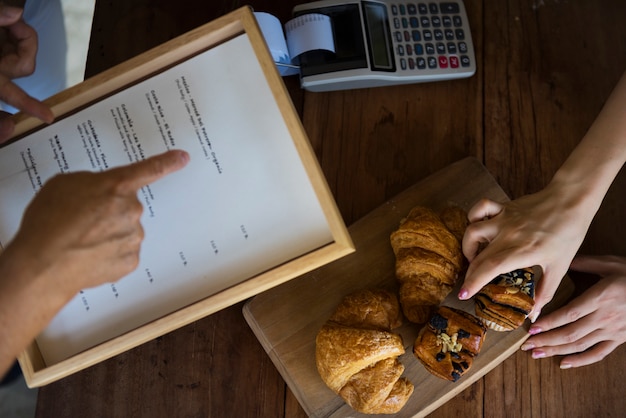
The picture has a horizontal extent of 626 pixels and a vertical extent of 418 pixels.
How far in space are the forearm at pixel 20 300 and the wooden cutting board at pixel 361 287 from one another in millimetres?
386

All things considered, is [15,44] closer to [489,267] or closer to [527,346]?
[489,267]

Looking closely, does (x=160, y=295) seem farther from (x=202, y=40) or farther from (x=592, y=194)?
(x=592, y=194)

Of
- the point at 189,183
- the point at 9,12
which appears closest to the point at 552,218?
the point at 189,183

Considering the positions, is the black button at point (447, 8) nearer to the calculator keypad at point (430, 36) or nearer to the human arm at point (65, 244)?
the calculator keypad at point (430, 36)

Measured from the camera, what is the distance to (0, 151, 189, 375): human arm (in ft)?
1.84

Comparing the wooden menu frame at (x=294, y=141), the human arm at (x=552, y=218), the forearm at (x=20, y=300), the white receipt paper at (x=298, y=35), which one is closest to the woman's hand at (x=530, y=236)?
the human arm at (x=552, y=218)

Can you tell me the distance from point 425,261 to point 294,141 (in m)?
0.33

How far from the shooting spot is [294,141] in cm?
66

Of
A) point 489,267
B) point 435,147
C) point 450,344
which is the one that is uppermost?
point 435,147

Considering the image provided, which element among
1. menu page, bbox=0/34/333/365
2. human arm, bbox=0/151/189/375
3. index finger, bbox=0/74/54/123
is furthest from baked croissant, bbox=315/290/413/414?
index finger, bbox=0/74/54/123

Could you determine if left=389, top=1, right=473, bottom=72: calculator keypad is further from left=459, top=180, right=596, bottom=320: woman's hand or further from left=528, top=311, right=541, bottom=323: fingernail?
left=528, top=311, right=541, bottom=323: fingernail

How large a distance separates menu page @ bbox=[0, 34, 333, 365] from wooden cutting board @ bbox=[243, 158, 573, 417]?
0.26 m

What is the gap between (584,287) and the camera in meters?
0.95

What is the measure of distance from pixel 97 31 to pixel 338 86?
529 millimetres
